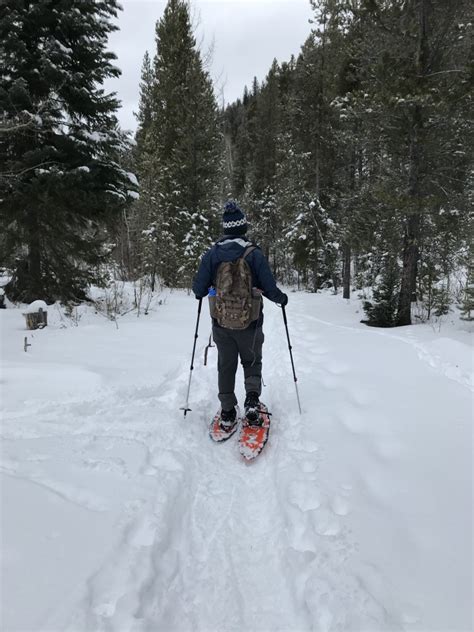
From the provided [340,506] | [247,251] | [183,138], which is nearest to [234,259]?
[247,251]

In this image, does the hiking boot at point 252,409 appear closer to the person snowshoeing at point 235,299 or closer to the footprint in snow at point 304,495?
the person snowshoeing at point 235,299

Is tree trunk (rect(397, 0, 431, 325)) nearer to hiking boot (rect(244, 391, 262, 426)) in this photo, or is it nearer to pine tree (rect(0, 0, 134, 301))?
hiking boot (rect(244, 391, 262, 426))

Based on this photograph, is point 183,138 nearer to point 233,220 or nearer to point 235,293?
point 233,220

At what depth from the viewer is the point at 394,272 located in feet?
37.5

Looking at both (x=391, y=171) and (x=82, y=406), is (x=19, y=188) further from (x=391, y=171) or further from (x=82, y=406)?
(x=391, y=171)

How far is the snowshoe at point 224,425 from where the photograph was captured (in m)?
4.07


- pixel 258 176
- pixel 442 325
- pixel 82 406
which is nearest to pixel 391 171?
pixel 442 325

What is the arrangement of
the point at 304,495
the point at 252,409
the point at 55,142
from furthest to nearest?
the point at 55,142
the point at 252,409
the point at 304,495

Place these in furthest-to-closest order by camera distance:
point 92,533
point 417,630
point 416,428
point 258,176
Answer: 1. point 258,176
2. point 416,428
3. point 92,533
4. point 417,630

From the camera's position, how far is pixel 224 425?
13.8ft

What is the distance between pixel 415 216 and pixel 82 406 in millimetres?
9902

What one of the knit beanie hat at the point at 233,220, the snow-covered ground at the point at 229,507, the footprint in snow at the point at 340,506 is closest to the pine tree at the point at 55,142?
the snow-covered ground at the point at 229,507

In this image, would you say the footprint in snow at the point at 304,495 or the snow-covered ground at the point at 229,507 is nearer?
the snow-covered ground at the point at 229,507

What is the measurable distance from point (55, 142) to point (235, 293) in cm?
836
